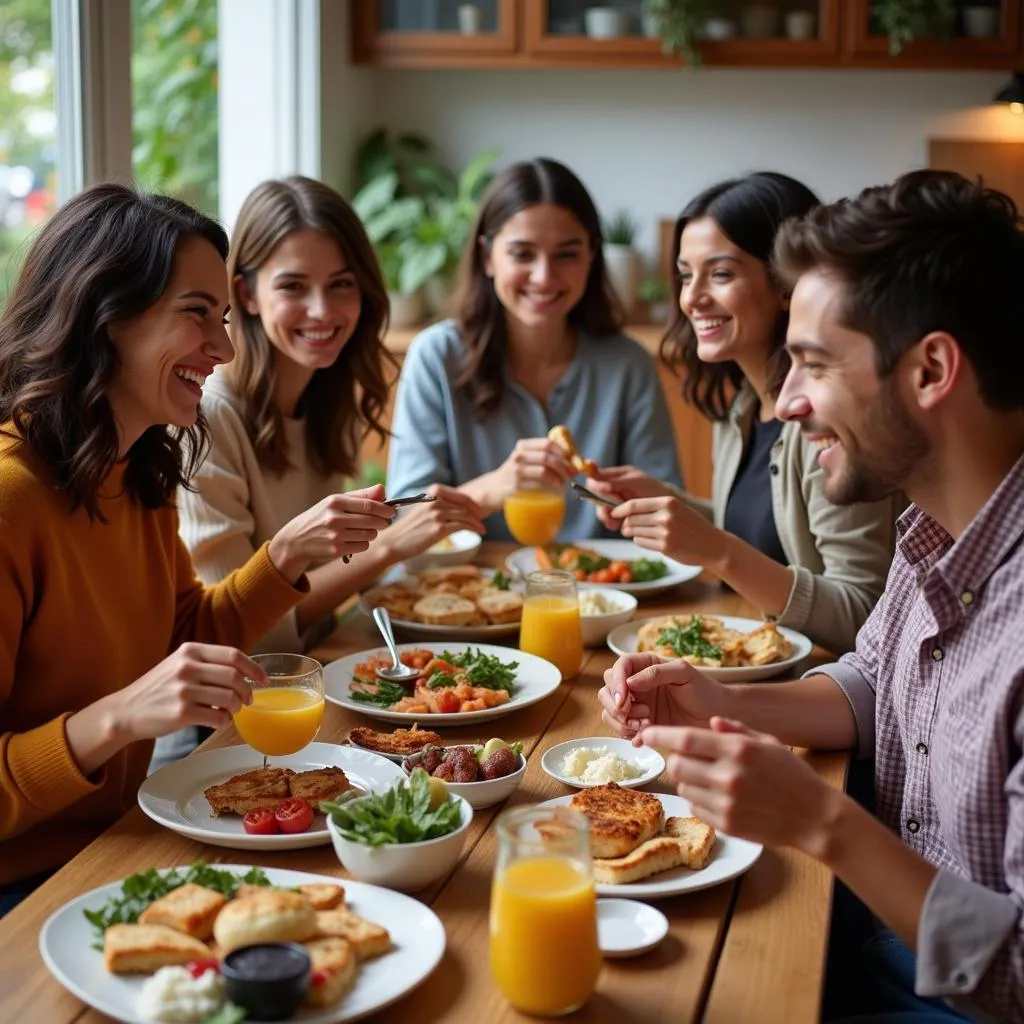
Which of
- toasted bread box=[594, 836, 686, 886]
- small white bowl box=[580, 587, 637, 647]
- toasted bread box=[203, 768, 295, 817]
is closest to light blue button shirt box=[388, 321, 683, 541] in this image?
small white bowl box=[580, 587, 637, 647]

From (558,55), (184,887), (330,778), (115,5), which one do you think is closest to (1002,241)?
(330,778)

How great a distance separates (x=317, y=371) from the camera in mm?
2945

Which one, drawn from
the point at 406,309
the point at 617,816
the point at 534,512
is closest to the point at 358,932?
the point at 617,816

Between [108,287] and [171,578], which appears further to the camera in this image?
[171,578]

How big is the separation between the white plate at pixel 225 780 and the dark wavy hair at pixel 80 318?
0.41 meters

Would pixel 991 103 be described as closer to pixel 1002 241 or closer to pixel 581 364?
pixel 581 364

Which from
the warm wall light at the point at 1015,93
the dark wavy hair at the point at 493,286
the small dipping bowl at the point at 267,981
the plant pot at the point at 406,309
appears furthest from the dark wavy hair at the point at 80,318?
the warm wall light at the point at 1015,93

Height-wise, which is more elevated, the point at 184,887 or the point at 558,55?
the point at 558,55

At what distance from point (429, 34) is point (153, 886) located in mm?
4333

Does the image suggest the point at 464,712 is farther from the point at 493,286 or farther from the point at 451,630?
the point at 493,286

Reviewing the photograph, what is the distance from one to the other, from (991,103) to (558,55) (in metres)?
1.68

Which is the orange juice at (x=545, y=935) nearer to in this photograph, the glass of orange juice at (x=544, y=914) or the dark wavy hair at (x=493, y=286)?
the glass of orange juice at (x=544, y=914)

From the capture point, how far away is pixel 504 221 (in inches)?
→ 135

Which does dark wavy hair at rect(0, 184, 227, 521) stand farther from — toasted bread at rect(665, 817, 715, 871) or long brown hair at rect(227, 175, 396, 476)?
toasted bread at rect(665, 817, 715, 871)
